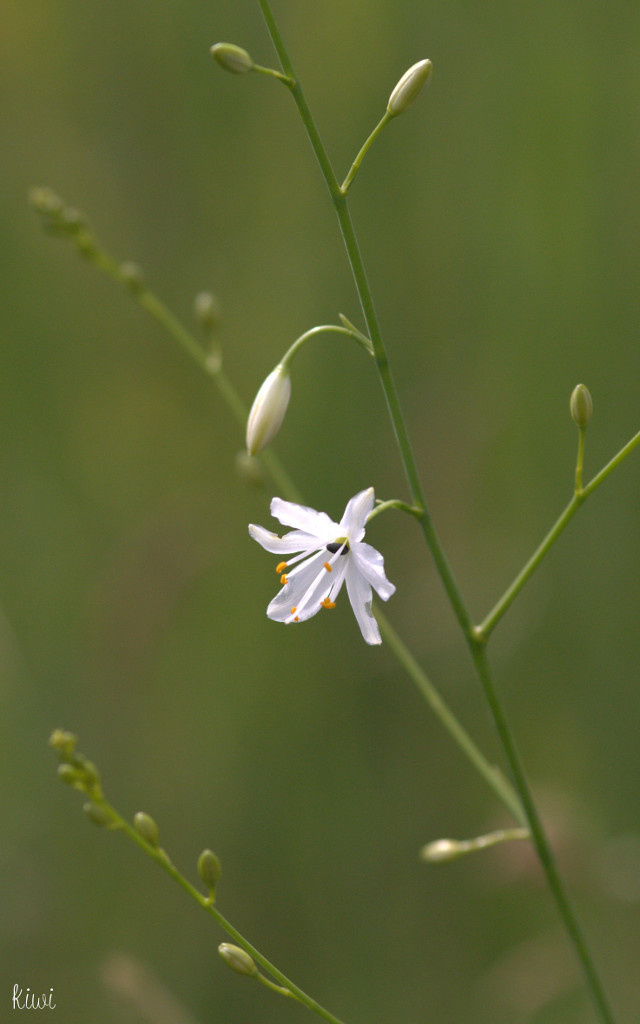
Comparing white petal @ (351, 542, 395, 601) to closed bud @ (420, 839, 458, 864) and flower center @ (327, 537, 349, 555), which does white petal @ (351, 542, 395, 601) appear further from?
closed bud @ (420, 839, 458, 864)

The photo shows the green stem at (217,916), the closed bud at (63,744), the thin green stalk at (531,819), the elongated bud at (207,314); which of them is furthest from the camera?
the elongated bud at (207,314)

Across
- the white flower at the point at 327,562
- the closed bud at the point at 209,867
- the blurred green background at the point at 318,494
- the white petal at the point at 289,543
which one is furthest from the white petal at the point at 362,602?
the blurred green background at the point at 318,494

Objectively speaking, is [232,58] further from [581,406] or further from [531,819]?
[531,819]

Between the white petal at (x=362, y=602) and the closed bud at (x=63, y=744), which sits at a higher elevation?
the closed bud at (x=63, y=744)

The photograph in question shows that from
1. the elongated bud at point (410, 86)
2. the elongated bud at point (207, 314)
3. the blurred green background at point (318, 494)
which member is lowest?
the blurred green background at point (318, 494)

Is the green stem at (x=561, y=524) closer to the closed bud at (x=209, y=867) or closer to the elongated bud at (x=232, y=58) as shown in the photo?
the closed bud at (x=209, y=867)

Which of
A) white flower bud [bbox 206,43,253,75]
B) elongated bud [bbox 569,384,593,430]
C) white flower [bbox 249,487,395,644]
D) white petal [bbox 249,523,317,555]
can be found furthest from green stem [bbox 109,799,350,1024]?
white flower bud [bbox 206,43,253,75]

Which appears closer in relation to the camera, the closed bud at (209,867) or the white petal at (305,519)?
the closed bud at (209,867)

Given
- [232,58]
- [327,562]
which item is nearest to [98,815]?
[327,562]
